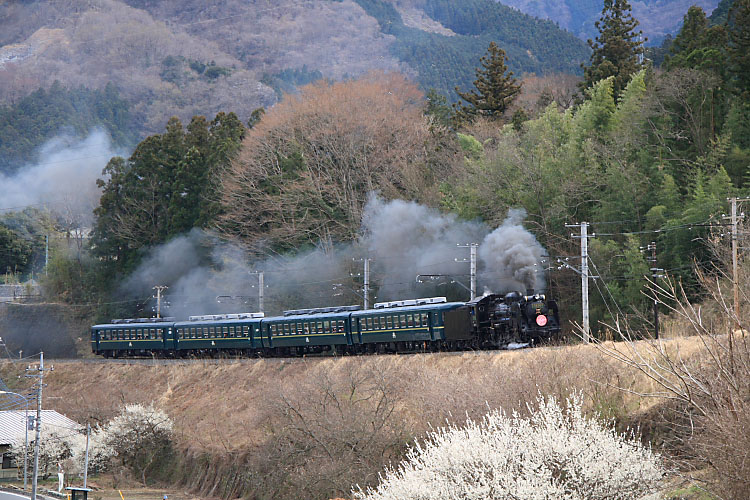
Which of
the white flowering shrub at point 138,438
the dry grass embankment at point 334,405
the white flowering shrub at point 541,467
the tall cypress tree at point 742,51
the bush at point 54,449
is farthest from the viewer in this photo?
the tall cypress tree at point 742,51

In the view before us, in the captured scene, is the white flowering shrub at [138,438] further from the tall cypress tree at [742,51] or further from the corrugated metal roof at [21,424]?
the tall cypress tree at [742,51]

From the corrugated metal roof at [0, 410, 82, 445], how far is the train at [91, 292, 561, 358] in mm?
8834

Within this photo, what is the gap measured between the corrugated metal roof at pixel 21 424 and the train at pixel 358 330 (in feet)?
29.0

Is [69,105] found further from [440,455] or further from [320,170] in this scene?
[440,455]

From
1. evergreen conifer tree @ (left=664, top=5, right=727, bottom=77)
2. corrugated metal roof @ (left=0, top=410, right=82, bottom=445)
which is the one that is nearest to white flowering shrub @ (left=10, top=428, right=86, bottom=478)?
corrugated metal roof @ (left=0, top=410, right=82, bottom=445)

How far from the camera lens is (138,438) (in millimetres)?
40500

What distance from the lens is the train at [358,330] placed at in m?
34.9

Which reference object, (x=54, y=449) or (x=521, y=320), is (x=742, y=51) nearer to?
(x=521, y=320)

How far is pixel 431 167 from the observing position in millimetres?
60719

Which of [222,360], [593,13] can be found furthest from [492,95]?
[593,13]

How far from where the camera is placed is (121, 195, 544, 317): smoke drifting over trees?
40562 millimetres

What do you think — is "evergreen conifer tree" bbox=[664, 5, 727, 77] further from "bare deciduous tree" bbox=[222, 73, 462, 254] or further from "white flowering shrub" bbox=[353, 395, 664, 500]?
"white flowering shrub" bbox=[353, 395, 664, 500]

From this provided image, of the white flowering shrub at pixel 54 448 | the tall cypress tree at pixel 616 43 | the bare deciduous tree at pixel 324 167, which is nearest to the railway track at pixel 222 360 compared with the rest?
the white flowering shrub at pixel 54 448

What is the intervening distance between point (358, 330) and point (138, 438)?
35.1ft
